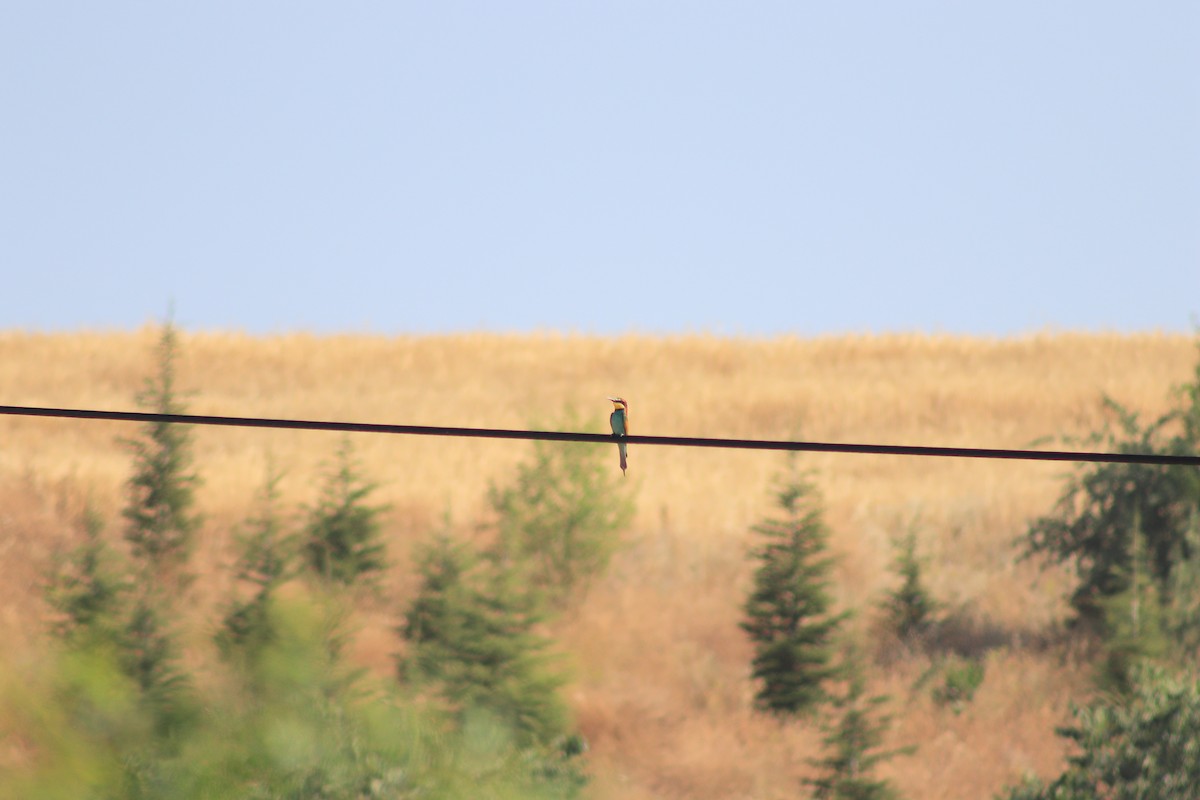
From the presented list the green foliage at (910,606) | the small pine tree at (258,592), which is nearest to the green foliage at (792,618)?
the green foliage at (910,606)

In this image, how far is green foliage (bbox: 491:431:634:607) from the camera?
2125cm

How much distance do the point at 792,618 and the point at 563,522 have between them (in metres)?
4.68

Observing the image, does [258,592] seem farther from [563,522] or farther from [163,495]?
[563,522]

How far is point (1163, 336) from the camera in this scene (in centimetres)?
4747

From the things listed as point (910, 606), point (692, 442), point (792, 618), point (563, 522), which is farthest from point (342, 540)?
point (692, 442)

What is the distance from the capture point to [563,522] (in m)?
21.5

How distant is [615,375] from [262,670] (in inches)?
1161

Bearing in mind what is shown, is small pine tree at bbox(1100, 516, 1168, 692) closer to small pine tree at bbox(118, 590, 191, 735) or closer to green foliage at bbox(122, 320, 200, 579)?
small pine tree at bbox(118, 590, 191, 735)

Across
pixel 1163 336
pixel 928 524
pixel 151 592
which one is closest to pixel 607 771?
pixel 151 592

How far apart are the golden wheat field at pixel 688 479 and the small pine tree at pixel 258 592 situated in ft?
1.51

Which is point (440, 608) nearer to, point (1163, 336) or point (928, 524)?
point (928, 524)

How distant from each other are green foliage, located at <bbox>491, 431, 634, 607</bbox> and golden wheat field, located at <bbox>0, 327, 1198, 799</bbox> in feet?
1.81

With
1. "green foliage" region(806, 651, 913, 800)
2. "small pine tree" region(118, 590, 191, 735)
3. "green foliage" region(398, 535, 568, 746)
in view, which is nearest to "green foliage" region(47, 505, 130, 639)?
"small pine tree" region(118, 590, 191, 735)

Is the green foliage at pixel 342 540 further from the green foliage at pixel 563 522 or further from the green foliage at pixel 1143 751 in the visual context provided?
the green foliage at pixel 1143 751
